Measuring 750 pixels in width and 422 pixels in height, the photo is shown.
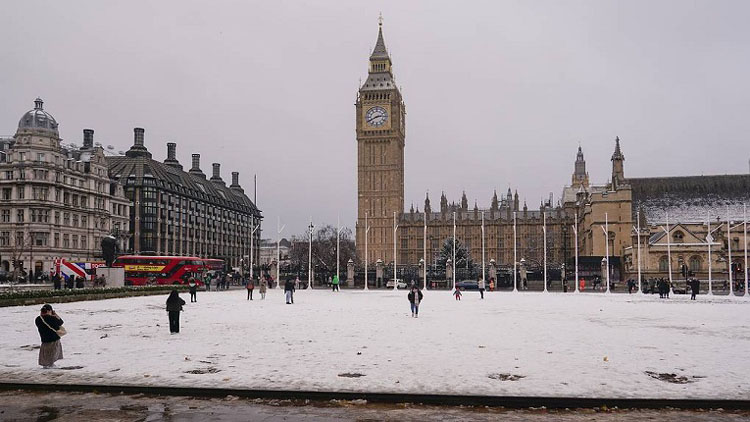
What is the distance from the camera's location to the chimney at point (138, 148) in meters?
94.3

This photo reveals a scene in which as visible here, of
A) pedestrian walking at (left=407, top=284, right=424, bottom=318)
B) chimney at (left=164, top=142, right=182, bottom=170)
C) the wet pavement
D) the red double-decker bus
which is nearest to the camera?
the wet pavement

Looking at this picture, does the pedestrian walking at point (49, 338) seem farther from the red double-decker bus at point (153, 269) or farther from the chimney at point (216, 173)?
the chimney at point (216, 173)

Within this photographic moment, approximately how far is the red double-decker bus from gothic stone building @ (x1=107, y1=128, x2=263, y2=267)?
1767 centimetres

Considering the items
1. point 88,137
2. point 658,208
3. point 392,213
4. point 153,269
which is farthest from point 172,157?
point 658,208

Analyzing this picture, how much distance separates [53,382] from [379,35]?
12185 cm

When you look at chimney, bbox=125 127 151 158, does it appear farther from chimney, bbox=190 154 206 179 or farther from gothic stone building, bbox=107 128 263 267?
chimney, bbox=190 154 206 179

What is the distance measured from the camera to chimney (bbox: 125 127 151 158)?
309 ft

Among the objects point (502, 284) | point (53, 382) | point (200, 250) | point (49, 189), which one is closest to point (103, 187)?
point (49, 189)

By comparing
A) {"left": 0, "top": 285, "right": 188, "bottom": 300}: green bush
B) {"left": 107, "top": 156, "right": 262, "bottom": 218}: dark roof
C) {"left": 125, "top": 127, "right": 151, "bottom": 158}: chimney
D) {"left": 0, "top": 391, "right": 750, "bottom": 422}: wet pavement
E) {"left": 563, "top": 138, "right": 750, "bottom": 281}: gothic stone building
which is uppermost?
{"left": 125, "top": 127, "right": 151, "bottom": 158}: chimney

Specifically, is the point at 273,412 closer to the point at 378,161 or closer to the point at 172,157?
the point at 172,157

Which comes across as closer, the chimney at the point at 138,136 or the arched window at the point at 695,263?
the arched window at the point at 695,263

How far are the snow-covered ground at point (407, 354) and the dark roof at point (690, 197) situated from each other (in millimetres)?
64548

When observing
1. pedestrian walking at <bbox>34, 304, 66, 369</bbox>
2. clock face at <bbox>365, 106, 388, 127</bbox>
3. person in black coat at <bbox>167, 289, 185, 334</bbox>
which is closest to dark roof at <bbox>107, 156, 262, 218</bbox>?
clock face at <bbox>365, 106, 388, 127</bbox>

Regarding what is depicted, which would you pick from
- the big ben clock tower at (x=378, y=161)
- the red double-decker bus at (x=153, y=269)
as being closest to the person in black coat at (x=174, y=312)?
the red double-decker bus at (x=153, y=269)
